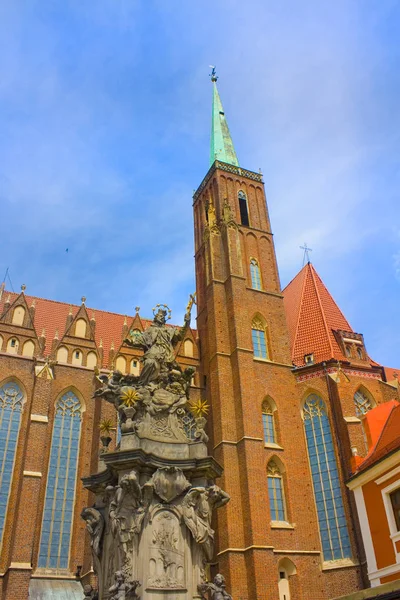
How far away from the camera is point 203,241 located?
105ft

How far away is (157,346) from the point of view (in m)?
11.8

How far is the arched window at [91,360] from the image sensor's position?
2668 centimetres

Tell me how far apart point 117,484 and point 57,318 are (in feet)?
71.3

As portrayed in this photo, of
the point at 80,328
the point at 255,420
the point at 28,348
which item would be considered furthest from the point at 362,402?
the point at 28,348

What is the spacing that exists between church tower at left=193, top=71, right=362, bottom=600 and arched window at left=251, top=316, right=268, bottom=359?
5 cm

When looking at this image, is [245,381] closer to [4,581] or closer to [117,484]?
[4,581]

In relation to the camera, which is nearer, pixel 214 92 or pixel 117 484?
pixel 117 484

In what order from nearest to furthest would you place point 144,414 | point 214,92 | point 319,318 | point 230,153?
point 144,414, point 319,318, point 230,153, point 214,92

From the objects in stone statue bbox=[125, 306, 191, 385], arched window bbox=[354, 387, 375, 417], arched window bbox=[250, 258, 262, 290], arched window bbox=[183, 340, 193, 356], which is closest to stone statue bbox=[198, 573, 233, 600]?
stone statue bbox=[125, 306, 191, 385]

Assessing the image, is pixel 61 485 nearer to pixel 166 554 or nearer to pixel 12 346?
pixel 12 346

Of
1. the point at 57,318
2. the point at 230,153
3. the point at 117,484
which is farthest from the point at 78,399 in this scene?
the point at 230,153

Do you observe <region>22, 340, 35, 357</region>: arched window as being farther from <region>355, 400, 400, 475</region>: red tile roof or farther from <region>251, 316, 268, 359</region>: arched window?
<region>355, 400, 400, 475</region>: red tile roof

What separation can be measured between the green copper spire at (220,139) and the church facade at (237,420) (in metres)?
5.89

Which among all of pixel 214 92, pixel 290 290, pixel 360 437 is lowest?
pixel 360 437
